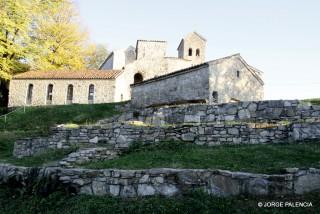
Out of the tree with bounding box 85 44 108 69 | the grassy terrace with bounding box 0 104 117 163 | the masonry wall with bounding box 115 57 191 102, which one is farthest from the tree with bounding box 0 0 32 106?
the masonry wall with bounding box 115 57 191 102

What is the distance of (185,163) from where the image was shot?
8.60 metres

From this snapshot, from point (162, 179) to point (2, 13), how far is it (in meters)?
23.6

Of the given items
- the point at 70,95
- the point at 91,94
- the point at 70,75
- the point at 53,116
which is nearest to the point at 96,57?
the point at 70,75

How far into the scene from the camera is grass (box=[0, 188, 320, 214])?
6.59m

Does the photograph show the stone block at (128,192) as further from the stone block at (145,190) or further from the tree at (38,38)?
the tree at (38,38)

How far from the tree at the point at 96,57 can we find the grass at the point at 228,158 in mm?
27525

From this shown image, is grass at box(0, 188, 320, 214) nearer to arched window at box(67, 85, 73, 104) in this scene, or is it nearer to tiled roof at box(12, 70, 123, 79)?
tiled roof at box(12, 70, 123, 79)

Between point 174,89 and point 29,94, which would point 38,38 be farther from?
point 174,89

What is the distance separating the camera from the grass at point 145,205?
6.59 meters

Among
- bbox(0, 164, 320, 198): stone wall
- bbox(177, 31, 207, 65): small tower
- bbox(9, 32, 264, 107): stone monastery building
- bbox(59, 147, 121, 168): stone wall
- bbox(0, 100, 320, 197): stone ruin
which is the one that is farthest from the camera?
bbox(177, 31, 207, 65): small tower

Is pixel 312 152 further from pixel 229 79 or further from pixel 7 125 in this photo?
pixel 7 125

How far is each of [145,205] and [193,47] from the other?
38.1 meters

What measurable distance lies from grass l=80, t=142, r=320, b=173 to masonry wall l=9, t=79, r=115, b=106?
18.1 m

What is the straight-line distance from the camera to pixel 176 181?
7.60 m
